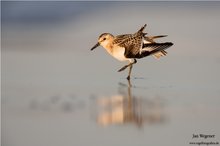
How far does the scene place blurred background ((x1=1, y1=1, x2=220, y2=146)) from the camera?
6051 millimetres

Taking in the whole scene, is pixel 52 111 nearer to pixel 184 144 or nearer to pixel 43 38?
pixel 184 144

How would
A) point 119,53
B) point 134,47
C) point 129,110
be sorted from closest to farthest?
point 129,110 < point 134,47 < point 119,53

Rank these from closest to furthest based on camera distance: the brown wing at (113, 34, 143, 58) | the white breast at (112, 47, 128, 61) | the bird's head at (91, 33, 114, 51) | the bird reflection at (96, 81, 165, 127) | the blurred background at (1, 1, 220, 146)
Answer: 1. the blurred background at (1, 1, 220, 146)
2. the bird reflection at (96, 81, 165, 127)
3. the brown wing at (113, 34, 143, 58)
4. the white breast at (112, 47, 128, 61)
5. the bird's head at (91, 33, 114, 51)

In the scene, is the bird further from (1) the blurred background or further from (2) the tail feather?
(1) the blurred background

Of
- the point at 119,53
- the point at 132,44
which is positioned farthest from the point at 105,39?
the point at 132,44

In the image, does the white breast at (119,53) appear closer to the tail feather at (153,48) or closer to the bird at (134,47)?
the bird at (134,47)

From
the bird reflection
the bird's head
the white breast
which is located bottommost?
the bird reflection

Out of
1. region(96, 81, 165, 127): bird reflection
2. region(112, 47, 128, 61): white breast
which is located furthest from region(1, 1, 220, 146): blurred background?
region(112, 47, 128, 61): white breast

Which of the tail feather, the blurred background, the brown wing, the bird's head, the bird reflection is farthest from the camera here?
the bird's head

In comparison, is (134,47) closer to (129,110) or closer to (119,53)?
(119,53)

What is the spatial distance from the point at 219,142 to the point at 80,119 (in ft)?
3.99

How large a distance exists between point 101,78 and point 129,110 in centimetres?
108

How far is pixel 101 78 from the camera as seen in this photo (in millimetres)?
7414

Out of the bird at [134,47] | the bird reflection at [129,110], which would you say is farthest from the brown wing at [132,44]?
the bird reflection at [129,110]
